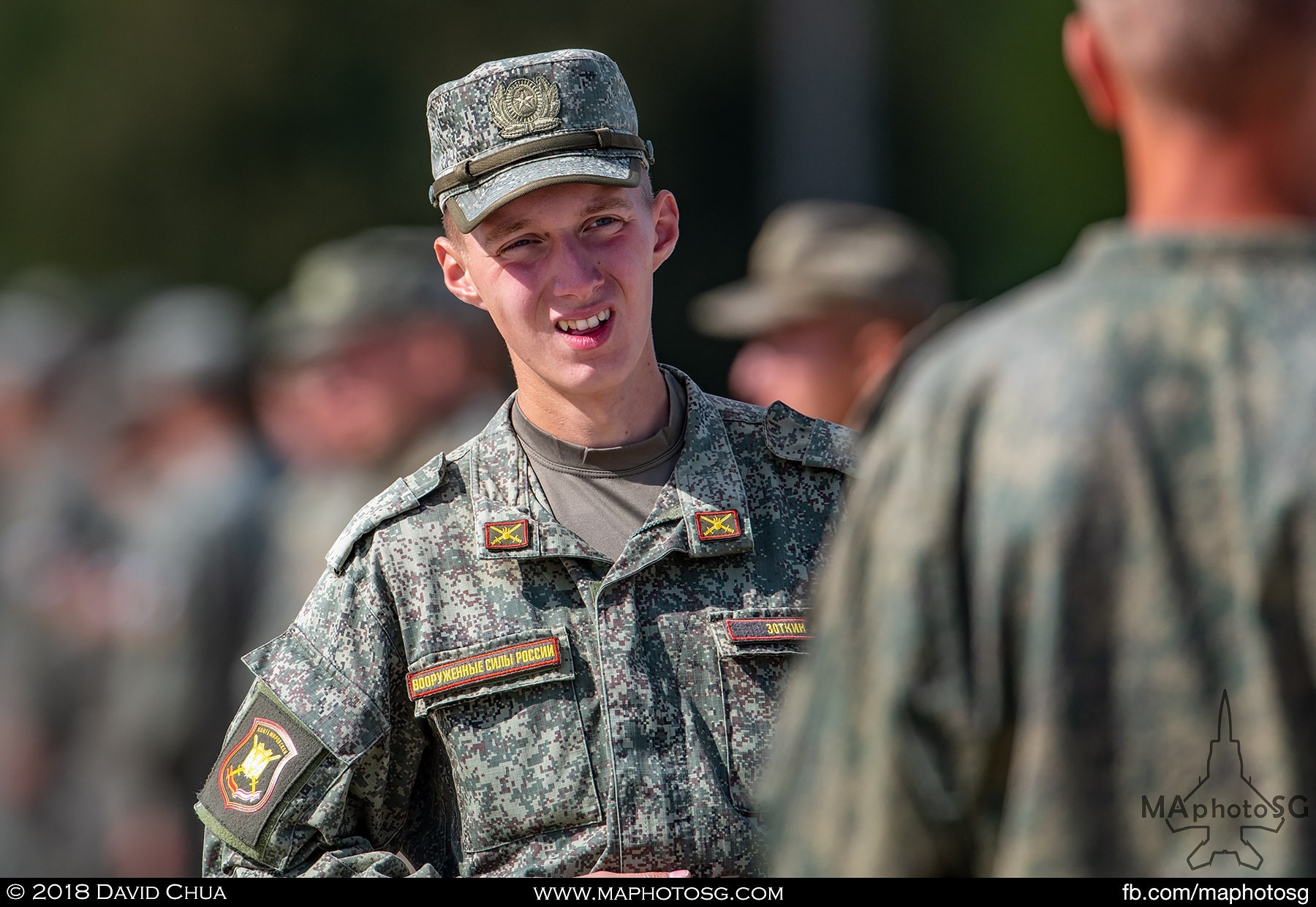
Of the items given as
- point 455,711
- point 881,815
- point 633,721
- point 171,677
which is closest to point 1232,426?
point 881,815

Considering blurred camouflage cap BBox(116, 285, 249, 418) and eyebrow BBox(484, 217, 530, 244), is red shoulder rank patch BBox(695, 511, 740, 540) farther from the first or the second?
→ blurred camouflage cap BBox(116, 285, 249, 418)

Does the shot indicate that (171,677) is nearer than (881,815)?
No

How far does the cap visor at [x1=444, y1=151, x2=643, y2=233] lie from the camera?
3.13 metres

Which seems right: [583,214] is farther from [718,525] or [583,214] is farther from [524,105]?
[718,525]

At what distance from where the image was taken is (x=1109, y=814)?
5.72 ft

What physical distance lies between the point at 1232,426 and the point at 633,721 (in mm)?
1398

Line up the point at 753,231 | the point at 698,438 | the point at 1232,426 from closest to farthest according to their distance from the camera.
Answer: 1. the point at 1232,426
2. the point at 698,438
3. the point at 753,231

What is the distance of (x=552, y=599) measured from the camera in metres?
3.04

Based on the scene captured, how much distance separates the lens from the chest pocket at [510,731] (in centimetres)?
292

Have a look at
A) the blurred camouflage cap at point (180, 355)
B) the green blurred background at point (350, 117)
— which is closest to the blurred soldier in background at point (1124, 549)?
the blurred camouflage cap at point (180, 355)

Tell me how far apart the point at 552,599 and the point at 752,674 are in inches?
13.6

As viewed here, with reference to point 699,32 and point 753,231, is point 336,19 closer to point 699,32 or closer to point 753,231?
point 699,32

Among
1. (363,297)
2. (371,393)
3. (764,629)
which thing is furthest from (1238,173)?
(363,297)
